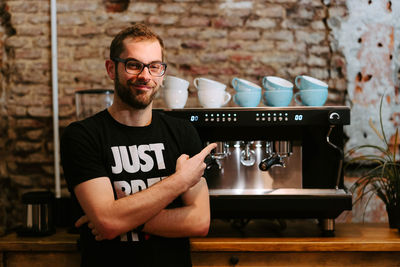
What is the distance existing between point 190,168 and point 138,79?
12.4 inches

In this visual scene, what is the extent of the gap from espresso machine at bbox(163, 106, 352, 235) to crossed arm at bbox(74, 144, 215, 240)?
1.06 ft

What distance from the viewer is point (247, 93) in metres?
1.63

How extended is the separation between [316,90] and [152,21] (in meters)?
0.96

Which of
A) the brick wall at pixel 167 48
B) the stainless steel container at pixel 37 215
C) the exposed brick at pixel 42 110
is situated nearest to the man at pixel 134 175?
the stainless steel container at pixel 37 215

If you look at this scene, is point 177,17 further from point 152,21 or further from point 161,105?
point 161,105

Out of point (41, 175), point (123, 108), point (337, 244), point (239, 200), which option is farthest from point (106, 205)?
point (41, 175)

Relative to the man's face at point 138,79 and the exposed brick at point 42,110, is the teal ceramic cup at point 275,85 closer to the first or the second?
the man's face at point 138,79

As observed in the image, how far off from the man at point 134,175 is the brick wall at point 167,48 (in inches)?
33.1

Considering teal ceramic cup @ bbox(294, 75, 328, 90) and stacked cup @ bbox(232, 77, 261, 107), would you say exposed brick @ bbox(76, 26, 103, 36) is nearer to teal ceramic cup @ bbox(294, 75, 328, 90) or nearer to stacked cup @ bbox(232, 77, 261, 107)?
stacked cup @ bbox(232, 77, 261, 107)

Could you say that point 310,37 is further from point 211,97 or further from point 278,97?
point 211,97

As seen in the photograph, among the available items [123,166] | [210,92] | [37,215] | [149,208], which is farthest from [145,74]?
[37,215]

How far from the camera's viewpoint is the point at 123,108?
1.24 metres

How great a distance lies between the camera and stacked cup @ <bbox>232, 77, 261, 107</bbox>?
163 cm

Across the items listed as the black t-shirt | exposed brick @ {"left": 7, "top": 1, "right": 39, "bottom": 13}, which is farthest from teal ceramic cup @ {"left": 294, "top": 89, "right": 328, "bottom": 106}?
exposed brick @ {"left": 7, "top": 1, "right": 39, "bottom": 13}
